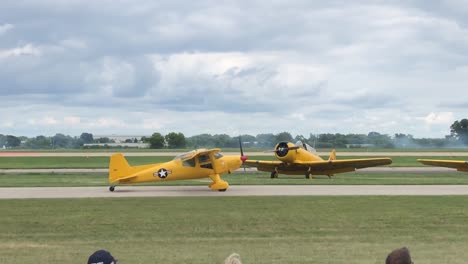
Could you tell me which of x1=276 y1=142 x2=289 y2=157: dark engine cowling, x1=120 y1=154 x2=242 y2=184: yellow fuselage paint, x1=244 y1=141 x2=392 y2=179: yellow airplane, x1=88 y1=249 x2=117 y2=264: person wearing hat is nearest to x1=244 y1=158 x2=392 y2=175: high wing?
x1=244 y1=141 x2=392 y2=179: yellow airplane

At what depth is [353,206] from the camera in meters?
20.6

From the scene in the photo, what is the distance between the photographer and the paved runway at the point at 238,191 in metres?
25.3

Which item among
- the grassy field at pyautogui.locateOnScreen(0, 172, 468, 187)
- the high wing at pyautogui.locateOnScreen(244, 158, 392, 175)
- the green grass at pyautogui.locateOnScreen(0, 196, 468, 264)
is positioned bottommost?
the green grass at pyautogui.locateOnScreen(0, 196, 468, 264)

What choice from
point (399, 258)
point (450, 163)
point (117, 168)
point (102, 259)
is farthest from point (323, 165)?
point (102, 259)

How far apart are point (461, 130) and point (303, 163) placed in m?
100

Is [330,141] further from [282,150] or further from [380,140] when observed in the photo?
[282,150]

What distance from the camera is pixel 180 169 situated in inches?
1101

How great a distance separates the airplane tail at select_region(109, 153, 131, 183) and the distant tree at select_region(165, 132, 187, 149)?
90.5 metres

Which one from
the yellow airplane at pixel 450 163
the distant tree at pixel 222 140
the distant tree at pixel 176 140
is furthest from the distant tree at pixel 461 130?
the yellow airplane at pixel 450 163

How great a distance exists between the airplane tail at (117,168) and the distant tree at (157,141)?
97492 millimetres

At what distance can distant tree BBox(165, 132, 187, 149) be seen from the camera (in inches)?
4687

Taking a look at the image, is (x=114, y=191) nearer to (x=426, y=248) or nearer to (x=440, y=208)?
(x=440, y=208)

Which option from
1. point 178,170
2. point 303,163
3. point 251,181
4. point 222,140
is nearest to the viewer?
point 178,170

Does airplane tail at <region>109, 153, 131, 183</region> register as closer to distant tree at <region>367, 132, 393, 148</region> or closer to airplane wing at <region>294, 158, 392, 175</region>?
airplane wing at <region>294, 158, 392, 175</region>
